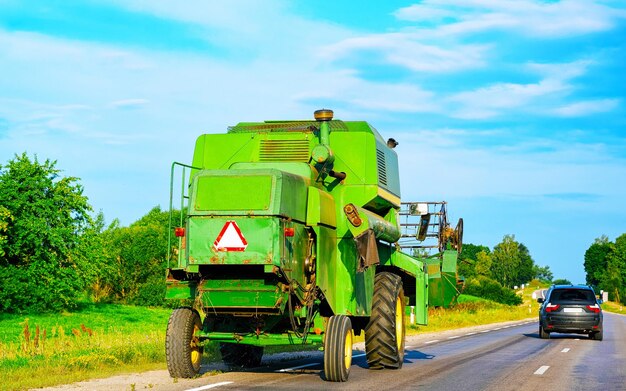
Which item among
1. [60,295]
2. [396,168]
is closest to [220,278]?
[396,168]

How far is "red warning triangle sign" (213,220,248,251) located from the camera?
40.5ft

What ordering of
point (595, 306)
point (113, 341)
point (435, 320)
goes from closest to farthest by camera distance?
1. point (113, 341)
2. point (595, 306)
3. point (435, 320)

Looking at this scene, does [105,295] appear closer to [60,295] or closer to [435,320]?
[60,295]

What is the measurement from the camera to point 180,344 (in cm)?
1305

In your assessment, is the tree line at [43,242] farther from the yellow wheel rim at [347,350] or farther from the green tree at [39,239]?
the yellow wheel rim at [347,350]

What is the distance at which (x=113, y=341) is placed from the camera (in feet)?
65.4

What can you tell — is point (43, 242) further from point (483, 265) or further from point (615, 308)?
point (483, 265)

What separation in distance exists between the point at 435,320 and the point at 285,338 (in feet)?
106

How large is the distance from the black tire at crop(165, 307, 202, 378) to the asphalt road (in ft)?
1.03

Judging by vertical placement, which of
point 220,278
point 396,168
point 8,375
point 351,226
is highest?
point 396,168

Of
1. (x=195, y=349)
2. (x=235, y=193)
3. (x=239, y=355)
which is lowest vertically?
(x=239, y=355)

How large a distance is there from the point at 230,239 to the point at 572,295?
825 inches

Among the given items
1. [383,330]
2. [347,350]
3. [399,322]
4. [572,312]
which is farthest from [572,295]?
[347,350]

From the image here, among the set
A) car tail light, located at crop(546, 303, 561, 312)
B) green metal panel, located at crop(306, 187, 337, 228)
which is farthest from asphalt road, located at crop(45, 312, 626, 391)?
car tail light, located at crop(546, 303, 561, 312)
